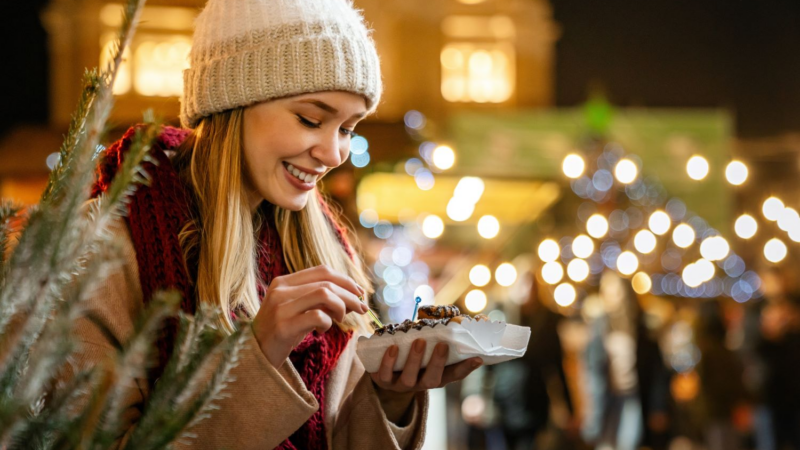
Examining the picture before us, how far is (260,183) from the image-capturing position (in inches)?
64.4

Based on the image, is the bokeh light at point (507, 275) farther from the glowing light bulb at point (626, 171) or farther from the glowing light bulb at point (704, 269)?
the glowing light bulb at point (704, 269)

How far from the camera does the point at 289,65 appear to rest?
5.32 ft

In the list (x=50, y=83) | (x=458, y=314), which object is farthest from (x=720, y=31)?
(x=458, y=314)

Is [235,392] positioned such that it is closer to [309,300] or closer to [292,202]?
[309,300]

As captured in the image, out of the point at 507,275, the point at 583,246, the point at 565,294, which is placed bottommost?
the point at 565,294

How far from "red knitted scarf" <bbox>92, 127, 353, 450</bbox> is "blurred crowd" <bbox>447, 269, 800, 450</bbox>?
5.59 metres

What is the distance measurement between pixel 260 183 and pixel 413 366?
428mm

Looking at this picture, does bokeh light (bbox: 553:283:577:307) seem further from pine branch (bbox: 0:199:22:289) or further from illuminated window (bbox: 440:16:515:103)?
pine branch (bbox: 0:199:22:289)

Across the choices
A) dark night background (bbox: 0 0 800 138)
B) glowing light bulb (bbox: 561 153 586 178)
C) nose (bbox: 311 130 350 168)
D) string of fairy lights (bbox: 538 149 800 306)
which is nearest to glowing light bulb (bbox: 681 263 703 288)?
string of fairy lights (bbox: 538 149 800 306)

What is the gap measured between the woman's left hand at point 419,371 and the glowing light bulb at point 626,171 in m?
6.55

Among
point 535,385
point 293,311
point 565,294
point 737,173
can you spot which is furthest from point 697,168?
point 293,311

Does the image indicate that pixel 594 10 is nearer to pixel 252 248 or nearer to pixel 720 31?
pixel 720 31

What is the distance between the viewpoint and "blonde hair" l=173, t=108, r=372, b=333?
1.57m

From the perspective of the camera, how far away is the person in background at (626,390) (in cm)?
780
